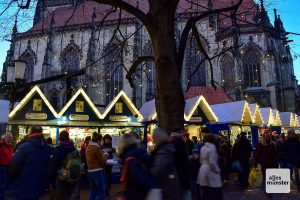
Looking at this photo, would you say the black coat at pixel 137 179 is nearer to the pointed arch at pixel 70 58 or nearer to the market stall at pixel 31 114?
→ the market stall at pixel 31 114

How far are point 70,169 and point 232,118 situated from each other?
38.9 feet

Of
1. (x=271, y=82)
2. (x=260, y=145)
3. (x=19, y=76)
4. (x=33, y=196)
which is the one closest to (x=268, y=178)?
(x=260, y=145)

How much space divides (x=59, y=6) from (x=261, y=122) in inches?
1470

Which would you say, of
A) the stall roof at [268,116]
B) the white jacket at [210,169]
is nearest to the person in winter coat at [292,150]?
the white jacket at [210,169]

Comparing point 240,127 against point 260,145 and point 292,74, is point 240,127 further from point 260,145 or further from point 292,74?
Answer: point 292,74

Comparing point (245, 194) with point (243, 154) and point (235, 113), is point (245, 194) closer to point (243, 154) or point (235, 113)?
point (243, 154)

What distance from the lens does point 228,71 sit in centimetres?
3225

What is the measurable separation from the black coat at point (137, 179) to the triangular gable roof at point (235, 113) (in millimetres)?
12990

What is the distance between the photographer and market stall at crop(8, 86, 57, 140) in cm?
1230

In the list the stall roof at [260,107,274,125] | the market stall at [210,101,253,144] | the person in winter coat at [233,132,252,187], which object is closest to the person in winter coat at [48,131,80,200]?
the person in winter coat at [233,132,252,187]

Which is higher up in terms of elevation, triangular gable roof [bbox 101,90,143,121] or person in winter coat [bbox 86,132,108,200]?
triangular gable roof [bbox 101,90,143,121]

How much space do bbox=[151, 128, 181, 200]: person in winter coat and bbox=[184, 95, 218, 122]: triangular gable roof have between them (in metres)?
10.5

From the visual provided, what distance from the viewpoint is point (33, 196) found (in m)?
4.07

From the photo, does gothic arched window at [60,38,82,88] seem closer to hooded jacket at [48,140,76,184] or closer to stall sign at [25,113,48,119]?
stall sign at [25,113,48,119]
